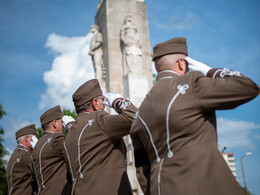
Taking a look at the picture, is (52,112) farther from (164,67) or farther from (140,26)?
(140,26)

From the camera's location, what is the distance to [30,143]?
5160 millimetres

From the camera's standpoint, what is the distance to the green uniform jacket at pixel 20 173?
4.99m

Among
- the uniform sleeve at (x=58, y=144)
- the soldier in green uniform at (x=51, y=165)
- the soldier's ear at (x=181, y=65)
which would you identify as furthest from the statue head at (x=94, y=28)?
the soldier's ear at (x=181, y=65)

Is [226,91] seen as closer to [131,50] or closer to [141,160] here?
[141,160]

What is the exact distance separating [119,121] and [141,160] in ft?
1.98

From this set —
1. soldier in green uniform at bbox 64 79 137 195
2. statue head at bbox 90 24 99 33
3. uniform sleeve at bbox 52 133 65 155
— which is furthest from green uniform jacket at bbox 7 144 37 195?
statue head at bbox 90 24 99 33

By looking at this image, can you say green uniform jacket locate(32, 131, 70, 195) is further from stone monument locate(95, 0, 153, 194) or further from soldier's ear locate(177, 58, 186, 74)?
stone monument locate(95, 0, 153, 194)

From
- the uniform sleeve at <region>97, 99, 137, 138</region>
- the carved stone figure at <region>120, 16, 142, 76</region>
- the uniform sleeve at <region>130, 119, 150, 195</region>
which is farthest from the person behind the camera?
the carved stone figure at <region>120, 16, 142, 76</region>

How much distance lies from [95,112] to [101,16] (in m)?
8.23

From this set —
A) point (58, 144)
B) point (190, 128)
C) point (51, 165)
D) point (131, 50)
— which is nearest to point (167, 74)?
point (190, 128)

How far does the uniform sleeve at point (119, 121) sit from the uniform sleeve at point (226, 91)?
41.1 inches

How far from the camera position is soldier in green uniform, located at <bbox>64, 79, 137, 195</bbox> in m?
3.02

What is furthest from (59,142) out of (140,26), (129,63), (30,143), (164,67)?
(140,26)

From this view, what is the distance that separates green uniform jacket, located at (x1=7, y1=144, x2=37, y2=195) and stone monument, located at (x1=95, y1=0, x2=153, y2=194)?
15.5 feet
